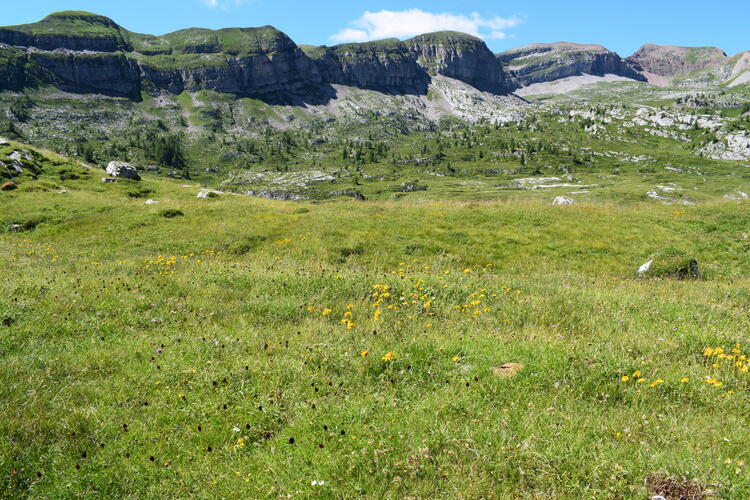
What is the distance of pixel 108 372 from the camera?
7.80 m

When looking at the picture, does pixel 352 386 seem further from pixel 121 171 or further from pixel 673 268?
pixel 121 171

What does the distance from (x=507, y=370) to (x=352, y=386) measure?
124 inches

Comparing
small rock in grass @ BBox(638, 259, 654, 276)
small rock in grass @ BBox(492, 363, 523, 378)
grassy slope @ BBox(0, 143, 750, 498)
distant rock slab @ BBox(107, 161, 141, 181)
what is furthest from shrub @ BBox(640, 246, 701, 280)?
distant rock slab @ BBox(107, 161, 141, 181)

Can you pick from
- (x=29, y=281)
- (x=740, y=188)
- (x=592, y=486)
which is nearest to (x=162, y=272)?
(x=29, y=281)

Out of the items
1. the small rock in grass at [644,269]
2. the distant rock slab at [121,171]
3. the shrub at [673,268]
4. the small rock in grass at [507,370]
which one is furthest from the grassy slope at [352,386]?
the distant rock slab at [121,171]

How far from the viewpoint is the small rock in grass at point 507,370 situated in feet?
23.9

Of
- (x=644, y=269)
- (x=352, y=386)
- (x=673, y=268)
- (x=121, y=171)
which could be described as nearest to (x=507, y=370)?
(x=352, y=386)

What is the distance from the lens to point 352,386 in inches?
287

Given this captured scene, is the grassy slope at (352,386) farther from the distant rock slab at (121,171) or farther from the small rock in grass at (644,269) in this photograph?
the distant rock slab at (121,171)

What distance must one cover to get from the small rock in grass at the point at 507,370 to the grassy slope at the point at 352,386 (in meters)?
0.12

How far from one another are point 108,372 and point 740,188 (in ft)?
807

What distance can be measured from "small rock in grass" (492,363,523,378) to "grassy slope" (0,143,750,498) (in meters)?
0.12

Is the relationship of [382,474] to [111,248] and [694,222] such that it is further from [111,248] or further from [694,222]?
[694,222]

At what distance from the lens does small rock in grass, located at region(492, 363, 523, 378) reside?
23.9 feet
